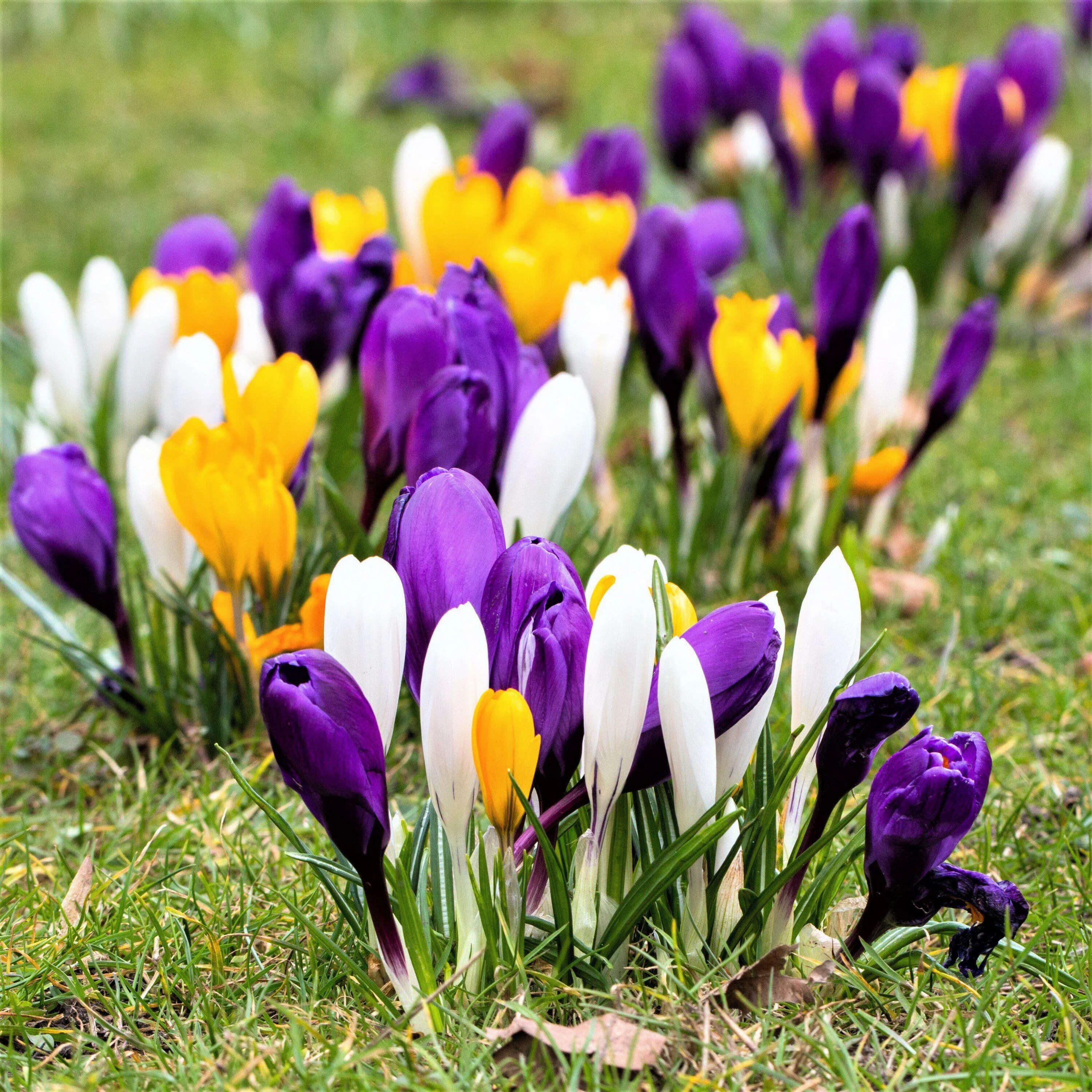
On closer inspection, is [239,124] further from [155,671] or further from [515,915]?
[515,915]

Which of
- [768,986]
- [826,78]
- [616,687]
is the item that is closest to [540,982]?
[768,986]

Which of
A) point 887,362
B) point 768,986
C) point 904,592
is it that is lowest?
point 904,592

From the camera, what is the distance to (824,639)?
1.18 metres

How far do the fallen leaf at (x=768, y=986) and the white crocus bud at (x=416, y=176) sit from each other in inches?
69.0

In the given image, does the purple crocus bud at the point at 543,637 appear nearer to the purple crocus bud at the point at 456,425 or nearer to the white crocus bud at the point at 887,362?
the purple crocus bud at the point at 456,425

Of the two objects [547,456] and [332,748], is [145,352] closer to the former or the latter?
[547,456]

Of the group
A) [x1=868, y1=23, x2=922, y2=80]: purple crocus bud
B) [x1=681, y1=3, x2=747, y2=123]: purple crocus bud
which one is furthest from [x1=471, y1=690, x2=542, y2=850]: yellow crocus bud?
[x1=868, y1=23, x2=922, y2=80]: purple crocus bud

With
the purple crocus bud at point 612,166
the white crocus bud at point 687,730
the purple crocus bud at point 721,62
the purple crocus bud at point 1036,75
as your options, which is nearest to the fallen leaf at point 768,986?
the white crocus bud at point 687,730

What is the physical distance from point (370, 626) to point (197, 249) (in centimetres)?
157

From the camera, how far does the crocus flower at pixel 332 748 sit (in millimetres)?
1027

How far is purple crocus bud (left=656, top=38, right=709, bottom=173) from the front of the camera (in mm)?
3635

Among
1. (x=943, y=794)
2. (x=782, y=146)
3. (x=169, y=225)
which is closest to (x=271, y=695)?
(x=943, y=794)

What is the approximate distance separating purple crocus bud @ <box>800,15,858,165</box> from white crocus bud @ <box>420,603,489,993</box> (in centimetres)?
273

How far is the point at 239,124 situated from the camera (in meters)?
4.96
